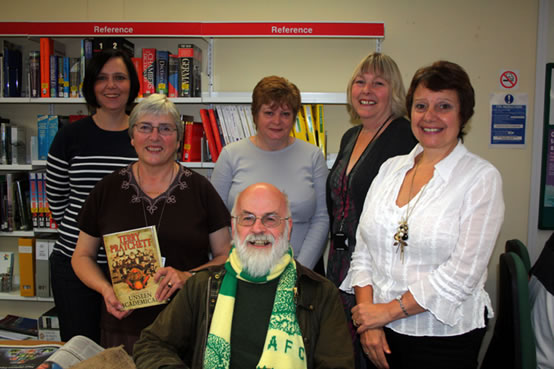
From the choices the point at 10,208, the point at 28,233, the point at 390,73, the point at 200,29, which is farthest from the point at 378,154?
the point at 10,208

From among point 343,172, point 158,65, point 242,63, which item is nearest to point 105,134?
point 158,65

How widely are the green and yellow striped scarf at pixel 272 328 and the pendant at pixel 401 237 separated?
428 millimetres

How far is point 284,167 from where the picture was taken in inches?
98.0

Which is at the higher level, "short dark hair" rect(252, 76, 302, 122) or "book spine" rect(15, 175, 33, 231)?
"short dark hair" rect(252, 76, 302, 122)

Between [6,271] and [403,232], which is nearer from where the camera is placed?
[403,232]

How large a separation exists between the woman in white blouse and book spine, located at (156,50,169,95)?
6.93 ft

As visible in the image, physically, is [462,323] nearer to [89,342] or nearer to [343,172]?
[343,172]

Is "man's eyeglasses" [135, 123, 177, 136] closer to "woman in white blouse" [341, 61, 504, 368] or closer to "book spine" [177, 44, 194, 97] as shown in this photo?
"woman in white blouse" [341, 61, 504, 368]

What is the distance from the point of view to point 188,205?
6.54ft

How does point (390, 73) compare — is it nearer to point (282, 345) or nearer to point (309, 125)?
point (309, 125)

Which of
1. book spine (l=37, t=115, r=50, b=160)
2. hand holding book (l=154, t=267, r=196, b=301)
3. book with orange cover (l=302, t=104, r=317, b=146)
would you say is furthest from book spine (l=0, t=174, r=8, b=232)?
book with orange cover (l=302, t=104, r=317, b=146)

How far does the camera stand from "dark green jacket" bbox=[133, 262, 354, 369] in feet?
5.06

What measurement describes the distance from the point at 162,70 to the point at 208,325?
2.29 metres

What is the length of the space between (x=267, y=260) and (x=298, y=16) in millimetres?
2635
